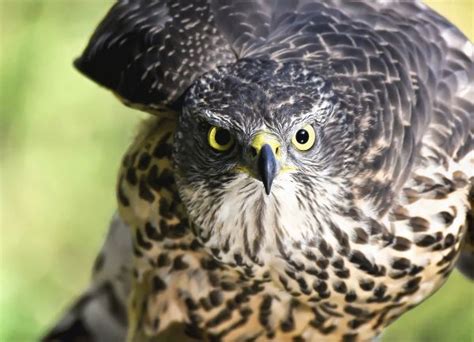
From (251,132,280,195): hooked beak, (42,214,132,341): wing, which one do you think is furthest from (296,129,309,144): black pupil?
(42,214,132,341): wing

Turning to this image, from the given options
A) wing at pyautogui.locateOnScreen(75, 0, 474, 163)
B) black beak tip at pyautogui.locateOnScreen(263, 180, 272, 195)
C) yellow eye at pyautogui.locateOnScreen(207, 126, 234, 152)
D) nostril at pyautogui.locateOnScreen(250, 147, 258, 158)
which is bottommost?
black beak tip at pyautogui.locateOnScreen(263, 180, 272, 195)

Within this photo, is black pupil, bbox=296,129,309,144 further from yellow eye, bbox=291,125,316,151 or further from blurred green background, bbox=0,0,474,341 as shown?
blurred green background, bbox=0,0,474,341

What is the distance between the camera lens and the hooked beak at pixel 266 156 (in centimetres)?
463

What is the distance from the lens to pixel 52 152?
8289mm

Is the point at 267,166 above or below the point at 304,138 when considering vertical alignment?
below

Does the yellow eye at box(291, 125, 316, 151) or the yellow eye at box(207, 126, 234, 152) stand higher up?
the yellow eye at box(291, 125, 316, 151)

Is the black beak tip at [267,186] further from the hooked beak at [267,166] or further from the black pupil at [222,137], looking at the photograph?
the black pupil at [222,137]

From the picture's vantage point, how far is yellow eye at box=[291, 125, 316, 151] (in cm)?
484

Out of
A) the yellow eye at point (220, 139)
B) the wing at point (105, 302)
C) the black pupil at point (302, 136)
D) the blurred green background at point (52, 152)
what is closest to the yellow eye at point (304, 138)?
the black pupil at point (302, 136)

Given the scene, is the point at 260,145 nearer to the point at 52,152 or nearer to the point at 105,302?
the point at 105,302

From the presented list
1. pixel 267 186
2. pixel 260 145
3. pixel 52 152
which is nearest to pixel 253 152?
pixel 260 145

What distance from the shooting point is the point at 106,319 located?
675cm

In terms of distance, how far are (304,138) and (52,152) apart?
368 centimetres

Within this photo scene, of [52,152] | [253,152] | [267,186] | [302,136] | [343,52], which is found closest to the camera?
[267,186]
